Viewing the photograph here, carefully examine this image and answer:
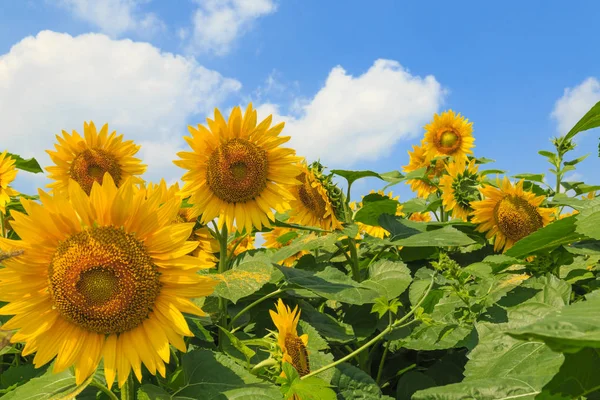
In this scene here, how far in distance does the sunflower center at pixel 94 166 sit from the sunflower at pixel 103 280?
2397 millimetres

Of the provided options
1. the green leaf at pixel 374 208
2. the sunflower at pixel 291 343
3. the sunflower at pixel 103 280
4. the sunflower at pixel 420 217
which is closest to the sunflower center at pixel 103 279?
the sunflower at pixel 103 280

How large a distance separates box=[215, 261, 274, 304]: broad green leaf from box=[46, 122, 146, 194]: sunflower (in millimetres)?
2010

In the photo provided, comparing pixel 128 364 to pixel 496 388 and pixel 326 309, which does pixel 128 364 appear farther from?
pixel 326 309

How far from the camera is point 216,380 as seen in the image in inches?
71.5

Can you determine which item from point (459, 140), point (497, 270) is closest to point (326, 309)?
point (497, 270)

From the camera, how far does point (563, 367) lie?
110 centimetres

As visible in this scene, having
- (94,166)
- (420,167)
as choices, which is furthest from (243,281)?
(420,167)

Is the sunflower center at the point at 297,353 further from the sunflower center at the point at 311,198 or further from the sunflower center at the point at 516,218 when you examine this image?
the sunflower center at the point at 516,218

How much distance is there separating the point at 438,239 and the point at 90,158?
2561 millimetres

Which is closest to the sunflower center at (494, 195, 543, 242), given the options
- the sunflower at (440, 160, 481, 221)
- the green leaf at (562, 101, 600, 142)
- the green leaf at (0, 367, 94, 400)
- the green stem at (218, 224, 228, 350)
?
the sunflower at (440, 160, 481, 221)

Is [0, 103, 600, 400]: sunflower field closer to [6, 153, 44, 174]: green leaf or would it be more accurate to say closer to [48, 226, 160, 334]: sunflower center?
[48, 226, 160, 334]: sunflower center

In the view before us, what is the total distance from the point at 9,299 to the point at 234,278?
85 cm

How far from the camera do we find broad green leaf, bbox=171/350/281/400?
5.58ft

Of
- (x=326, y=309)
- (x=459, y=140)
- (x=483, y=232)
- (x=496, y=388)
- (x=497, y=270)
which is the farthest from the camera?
(x=459, y=140)
